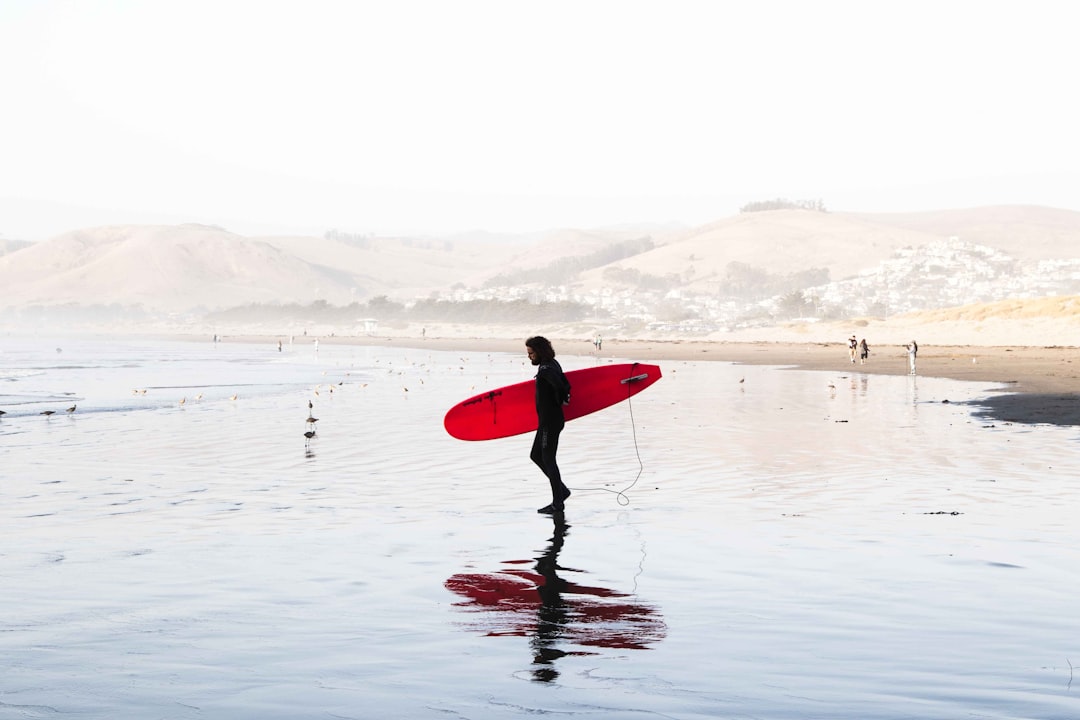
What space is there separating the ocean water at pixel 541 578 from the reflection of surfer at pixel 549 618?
0.03 metres

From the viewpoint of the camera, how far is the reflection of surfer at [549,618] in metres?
7.26

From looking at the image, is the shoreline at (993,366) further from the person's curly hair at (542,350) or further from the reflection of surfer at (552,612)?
the reflection of surfer at (552,612)

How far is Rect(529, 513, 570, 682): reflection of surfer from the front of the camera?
726 centimetres

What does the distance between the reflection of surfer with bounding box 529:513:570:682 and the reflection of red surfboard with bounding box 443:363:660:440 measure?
231 inches

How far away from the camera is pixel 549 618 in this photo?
8.59 metres

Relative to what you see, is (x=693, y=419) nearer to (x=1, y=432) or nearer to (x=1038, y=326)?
(x=1, y=432)

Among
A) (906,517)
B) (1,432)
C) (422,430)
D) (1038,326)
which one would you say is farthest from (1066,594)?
(1038,326)

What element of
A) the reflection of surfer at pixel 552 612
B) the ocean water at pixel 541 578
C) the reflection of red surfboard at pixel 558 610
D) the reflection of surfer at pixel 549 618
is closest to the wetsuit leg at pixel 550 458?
the ocean water at pixel 541 578

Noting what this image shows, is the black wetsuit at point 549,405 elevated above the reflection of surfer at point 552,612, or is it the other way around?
the black wetsuit at point 549,405

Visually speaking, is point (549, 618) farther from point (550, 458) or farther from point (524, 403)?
point (524, 403)

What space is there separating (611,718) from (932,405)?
27.2 m

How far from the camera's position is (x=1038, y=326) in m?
80.4

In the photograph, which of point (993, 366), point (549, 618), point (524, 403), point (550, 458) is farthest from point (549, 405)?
point (993, 366)

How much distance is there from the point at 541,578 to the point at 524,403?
7.61m
